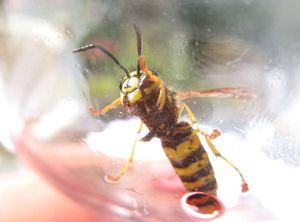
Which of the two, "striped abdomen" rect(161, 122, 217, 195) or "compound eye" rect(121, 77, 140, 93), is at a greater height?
"compound eye" rect(121, 77, 140, 93)

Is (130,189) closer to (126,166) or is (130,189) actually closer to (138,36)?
(126,166)

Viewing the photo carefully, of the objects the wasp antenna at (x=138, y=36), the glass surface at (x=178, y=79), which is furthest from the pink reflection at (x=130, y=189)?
the wasp antenna at (x=138, y=36)

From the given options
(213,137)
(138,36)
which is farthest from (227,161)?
(138,36)

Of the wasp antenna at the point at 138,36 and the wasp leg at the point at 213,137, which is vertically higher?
the wasp antenna at the point at 138,36

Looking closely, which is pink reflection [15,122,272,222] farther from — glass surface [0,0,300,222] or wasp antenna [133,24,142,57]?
wasp antenna [133,24,142,57]

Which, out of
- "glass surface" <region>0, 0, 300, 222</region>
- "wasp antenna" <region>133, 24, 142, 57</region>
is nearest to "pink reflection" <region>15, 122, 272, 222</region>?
"glass surface" <region>0, 0, 300, 222</region>

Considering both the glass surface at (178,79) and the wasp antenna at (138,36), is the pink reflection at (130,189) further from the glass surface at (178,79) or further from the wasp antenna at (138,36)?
the wasp antenna at (138,36)
